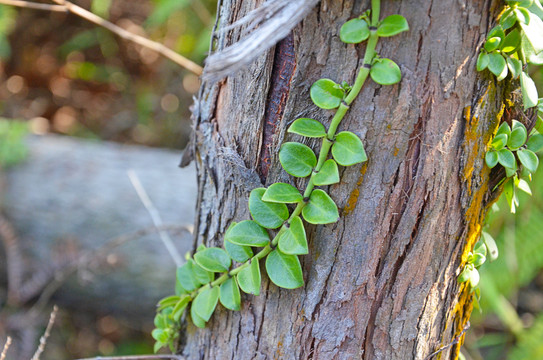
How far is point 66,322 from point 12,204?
0.58m

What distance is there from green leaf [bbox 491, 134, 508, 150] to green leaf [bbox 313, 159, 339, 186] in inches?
7.4

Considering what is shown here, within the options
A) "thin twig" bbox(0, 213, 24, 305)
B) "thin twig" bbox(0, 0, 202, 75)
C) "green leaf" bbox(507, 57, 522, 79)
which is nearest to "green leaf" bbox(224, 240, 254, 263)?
"green leaf" bbox(507, 57, 522, 79)

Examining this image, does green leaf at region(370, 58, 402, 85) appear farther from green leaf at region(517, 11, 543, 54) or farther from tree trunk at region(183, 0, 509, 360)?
green leaf at region(517, 11, 543, 54)

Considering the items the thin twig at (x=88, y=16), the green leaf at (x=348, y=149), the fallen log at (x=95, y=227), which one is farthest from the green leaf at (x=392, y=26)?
the fallen log at (x=95, y=227)

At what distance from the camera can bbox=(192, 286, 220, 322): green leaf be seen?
24.6 inches

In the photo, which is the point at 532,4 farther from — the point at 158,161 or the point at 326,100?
the point at 158,161

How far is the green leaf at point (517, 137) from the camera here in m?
0.54

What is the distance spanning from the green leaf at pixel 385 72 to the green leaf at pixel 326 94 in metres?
0.04

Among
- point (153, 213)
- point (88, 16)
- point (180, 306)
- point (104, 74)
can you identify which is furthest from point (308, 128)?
point (104, 74)

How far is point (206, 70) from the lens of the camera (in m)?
0.47

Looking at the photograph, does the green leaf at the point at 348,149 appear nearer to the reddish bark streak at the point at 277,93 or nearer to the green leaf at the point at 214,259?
the reddish bark streak at the point at 277,93

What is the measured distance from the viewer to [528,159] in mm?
542

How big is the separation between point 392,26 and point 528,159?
236mm

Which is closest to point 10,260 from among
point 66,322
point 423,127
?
point 66,322
